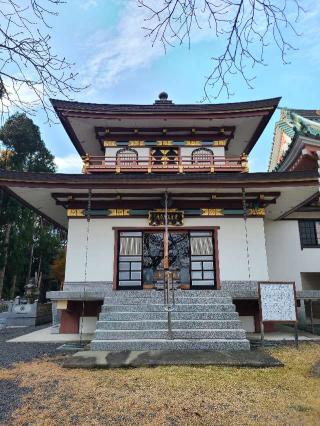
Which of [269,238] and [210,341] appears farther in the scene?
[269,238]

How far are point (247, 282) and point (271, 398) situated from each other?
6554 millimetres

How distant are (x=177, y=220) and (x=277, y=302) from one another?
15.2 ft

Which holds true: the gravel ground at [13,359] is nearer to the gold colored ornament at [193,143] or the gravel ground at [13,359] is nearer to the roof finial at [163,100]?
the gold colored ornament at [193,143]

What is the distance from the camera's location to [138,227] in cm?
1136

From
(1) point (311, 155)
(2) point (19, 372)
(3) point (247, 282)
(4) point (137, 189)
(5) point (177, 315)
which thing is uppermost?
(1) point (311, 155)

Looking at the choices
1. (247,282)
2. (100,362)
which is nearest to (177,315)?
(100,362)

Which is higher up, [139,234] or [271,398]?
[139,234]

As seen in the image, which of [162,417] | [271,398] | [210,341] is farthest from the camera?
[210,341]

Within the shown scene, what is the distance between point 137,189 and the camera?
10664mm

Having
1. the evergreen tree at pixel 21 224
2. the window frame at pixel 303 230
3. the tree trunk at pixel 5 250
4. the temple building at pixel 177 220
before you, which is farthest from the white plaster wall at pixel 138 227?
the tree trunk at pixel 5 250

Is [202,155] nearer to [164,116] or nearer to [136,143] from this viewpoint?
[164,116]

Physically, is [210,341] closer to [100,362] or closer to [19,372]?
[100,362]

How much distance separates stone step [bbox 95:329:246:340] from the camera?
7586 millimetres

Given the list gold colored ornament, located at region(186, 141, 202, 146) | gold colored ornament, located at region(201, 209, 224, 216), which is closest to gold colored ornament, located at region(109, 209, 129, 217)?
gold colored ornament, located at region(201, 209, 224, 216)
